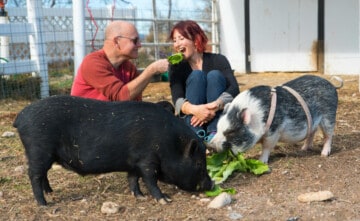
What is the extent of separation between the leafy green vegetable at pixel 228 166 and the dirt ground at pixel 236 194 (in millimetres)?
52

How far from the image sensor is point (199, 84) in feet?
13.8

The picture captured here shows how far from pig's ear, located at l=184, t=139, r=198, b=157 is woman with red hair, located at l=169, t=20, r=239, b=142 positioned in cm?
88

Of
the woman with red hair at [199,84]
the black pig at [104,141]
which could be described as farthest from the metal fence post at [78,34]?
the black pig at [104,141]

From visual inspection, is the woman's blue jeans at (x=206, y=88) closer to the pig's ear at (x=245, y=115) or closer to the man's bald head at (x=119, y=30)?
the pig's ear at (x=245, y=115)

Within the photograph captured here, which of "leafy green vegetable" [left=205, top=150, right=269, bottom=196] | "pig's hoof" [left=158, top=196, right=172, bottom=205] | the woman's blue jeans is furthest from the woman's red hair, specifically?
"pig's hoof" [left=158, top=196, right=172, bottom=205]

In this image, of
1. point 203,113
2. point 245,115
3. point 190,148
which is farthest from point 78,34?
point 190,148

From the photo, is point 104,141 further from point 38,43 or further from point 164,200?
point 38,43

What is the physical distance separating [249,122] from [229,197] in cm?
83

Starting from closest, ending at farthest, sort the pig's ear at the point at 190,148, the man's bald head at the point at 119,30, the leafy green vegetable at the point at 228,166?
the pig's ear at the point at 190,148, the leafy green vegetable at the point at 228,166, the man's bald head at the point at 119,30

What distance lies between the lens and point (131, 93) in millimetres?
3830

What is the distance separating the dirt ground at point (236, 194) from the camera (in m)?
2.92

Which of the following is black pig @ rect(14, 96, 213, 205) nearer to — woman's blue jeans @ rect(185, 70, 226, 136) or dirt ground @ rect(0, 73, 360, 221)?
dirt ground @ rect(0, 73, 360, 221)

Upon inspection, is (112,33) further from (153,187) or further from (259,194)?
(259,194)

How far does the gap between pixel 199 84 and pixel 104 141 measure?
135 centimetres
